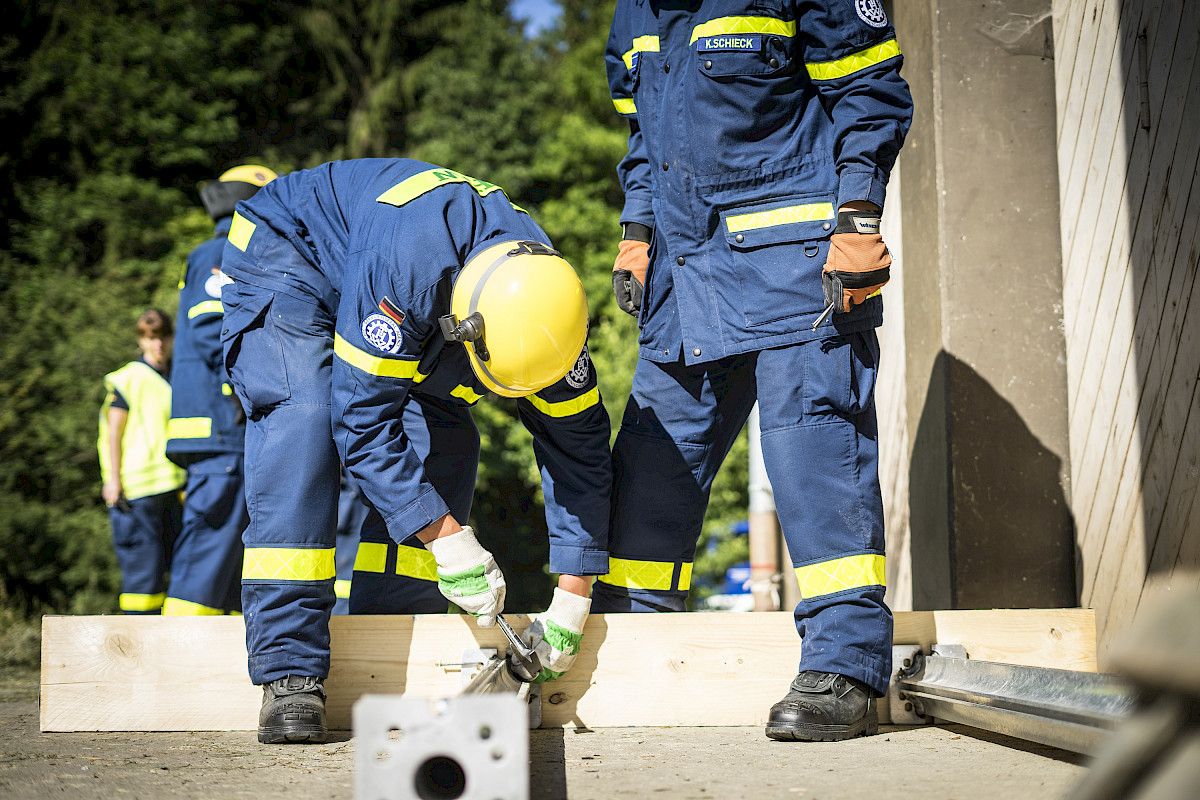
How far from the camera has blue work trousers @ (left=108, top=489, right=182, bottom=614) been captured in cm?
539

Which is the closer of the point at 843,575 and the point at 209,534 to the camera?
the point at 843,575

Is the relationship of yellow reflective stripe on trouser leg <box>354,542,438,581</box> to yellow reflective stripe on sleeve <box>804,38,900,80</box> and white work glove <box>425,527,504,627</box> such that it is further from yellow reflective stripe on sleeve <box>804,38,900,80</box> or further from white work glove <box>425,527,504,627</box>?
yellow reflective stripe on sleeve <box>804,38,900,80</box>

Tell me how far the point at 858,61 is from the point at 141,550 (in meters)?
4.59

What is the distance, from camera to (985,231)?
11.5ft

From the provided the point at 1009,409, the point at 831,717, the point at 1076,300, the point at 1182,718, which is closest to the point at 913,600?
the point at 1009,409

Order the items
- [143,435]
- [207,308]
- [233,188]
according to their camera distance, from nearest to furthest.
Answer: [233,188]
[207,308]
[143,435]

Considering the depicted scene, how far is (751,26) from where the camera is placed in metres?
2.65

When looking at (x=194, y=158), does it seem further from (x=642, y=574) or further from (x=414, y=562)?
(x=642, y=574)

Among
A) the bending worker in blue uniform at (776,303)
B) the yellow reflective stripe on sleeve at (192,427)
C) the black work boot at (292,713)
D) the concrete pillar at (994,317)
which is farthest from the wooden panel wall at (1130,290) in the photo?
the yellow reflective stripe on sleeve at (192,427)

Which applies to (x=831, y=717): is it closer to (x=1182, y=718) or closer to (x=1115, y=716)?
(x=1115, y=716)

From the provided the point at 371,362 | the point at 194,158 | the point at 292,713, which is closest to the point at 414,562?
the point at 292,713

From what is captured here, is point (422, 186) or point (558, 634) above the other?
point (422, 186)

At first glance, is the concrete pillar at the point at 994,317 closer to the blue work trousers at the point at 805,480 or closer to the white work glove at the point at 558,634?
the blue work trousers at the point at 805,480

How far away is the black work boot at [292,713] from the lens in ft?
8.05
